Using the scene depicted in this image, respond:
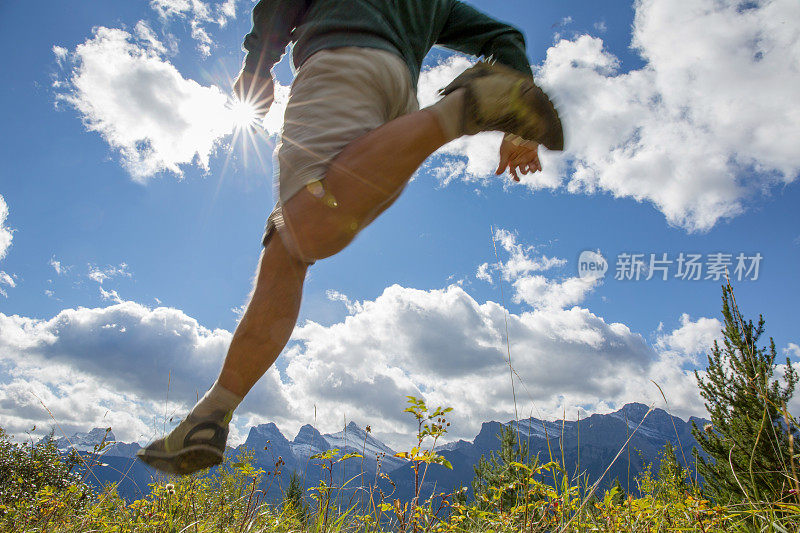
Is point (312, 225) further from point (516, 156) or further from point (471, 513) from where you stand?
point (471, 513)

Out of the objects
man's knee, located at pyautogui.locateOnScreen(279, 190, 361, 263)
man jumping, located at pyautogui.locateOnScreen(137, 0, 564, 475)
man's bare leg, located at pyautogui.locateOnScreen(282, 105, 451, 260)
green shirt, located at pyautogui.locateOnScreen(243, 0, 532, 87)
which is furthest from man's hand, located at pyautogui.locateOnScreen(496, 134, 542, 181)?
man's knee, located at pyautogui.locateOnScreen(279, 190, 361, 263)

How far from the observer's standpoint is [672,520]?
125 centimetres

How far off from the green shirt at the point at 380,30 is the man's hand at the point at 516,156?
0.40 m

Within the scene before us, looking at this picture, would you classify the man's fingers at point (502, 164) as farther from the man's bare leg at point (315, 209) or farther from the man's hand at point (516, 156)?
the man's bare leg at point (315, 209)

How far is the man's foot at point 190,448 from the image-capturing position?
3.82ft

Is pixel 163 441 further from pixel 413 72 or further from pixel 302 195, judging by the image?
pixel 413 72

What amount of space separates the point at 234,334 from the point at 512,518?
1.07 meters

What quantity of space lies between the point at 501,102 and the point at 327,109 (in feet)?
1.61

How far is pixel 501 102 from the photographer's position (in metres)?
1.21

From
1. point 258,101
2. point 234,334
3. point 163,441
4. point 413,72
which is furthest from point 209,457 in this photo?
point 413,72

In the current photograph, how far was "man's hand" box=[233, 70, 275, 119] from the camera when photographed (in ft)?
5.30

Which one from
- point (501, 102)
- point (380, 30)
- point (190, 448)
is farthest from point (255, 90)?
point (190, 448)

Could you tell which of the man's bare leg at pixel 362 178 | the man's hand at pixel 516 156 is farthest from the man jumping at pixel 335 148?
the man's hand at pixel 516 156

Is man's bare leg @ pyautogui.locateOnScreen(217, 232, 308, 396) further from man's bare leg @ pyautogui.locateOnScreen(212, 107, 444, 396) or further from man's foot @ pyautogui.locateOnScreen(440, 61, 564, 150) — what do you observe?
man's foot @ pyautogui.locateOnScreen(440, 61, 564, 150)
